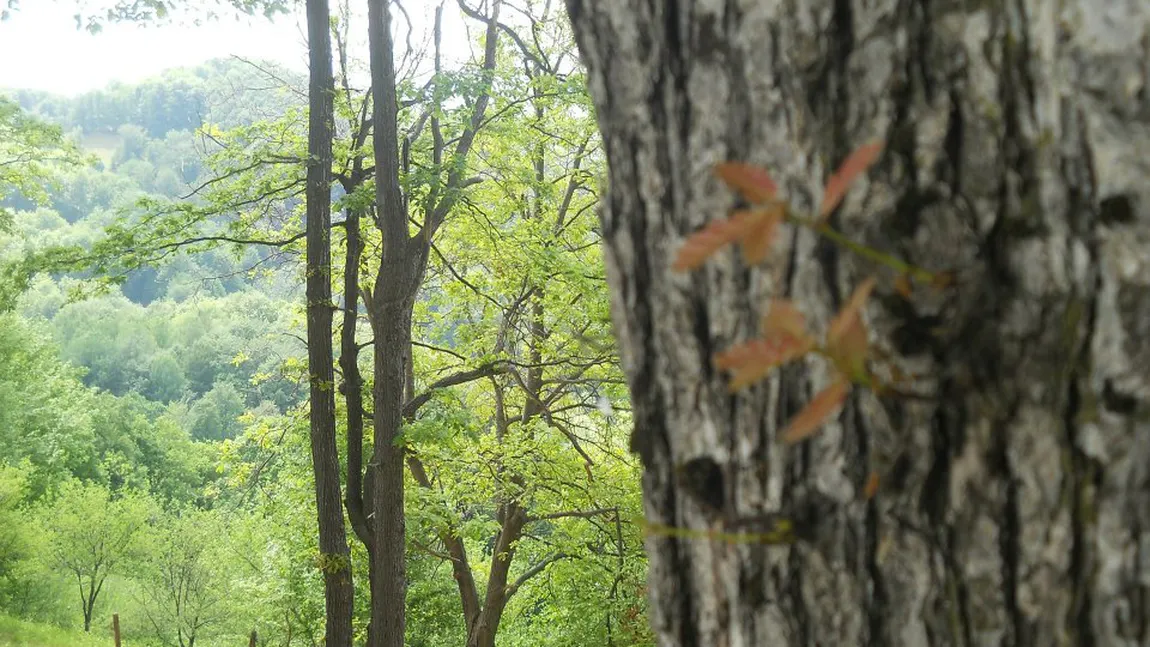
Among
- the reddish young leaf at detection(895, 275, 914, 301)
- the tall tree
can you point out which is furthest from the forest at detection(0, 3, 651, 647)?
the reddish young leaf at detection(895, 275, 914, 301)

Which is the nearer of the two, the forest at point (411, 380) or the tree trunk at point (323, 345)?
the tree trunk at point (323, 345)

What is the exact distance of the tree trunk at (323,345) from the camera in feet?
27.3

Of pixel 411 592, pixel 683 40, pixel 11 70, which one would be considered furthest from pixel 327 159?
pixel 11 70

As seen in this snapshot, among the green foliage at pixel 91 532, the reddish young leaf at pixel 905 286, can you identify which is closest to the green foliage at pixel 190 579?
the green foliage at pixel 91 532

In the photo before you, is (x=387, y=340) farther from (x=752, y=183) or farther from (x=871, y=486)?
(x=752, y=183)

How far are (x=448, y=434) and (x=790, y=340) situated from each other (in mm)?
7905

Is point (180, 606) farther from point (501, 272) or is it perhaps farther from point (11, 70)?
point (11, 70)

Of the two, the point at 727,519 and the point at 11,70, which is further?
the point at 11,70

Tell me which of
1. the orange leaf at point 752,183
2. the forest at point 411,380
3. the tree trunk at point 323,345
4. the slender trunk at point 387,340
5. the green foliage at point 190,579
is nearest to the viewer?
the orange leaf at point 752,183

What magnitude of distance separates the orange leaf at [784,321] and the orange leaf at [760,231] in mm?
31

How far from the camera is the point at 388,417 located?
27.5 feet

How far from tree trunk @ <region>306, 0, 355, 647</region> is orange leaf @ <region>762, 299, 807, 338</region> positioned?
8.09 meters

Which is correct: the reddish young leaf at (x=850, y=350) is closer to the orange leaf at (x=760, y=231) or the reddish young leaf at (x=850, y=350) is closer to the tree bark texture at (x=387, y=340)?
the orange leaf at (x=760, y=231)

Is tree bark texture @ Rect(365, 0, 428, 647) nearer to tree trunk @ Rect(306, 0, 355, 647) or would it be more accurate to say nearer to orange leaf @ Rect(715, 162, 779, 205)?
tree trunk @ Rect(306, 0, 355, 647)
